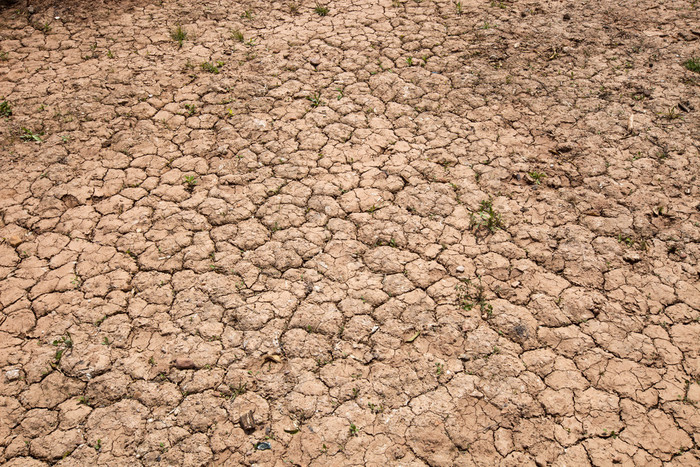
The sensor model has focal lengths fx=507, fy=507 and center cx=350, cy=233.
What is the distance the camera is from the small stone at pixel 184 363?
2891 millimetres

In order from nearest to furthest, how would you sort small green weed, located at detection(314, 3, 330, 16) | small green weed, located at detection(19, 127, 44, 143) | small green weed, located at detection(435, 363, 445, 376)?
small green weed, located at detection(435, 363, 445, 376) → small green weed, located at detection(19, 127, 44, 143) → small green weed, located at detection(314, 3, 330, 16)

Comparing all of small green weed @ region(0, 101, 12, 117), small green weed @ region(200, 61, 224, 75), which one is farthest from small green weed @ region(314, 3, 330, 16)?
small green weed @ region(0, 101, 12, 117)

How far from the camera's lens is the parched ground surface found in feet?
8.87

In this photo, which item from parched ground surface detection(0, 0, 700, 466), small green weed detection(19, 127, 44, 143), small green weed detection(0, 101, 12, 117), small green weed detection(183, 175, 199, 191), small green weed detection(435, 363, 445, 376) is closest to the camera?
parched ground surface detection(0, 0, 700, 466)

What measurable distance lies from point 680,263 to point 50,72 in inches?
208

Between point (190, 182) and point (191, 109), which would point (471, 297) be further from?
point (191, 109)

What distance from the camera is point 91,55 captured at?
15.5 feet

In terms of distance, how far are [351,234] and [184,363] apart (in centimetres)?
135

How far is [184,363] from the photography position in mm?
2906

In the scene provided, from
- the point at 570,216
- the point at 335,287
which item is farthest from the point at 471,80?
the point at 335,287

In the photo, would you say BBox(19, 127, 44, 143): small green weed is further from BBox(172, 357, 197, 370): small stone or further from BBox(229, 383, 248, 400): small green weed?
BBox(229, 383, 248, 400): small green weed

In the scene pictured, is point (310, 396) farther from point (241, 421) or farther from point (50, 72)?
point (50, 72)

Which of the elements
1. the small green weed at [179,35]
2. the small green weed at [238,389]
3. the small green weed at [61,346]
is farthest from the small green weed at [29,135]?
the small green weed at [238,389]

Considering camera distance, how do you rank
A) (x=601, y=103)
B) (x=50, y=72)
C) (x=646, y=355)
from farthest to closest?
(x=50, y=72), (x=601, y=103), (x=646, y=355)
